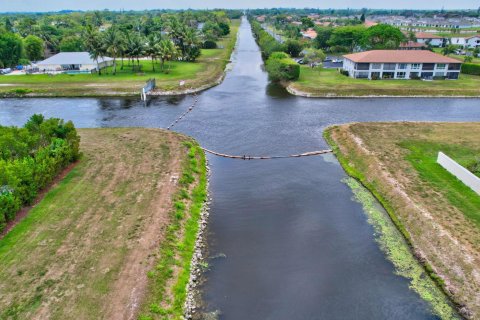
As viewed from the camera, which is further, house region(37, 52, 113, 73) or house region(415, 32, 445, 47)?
house region(415, 32, 445, 47)

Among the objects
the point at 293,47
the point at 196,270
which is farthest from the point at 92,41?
the point at 196,270

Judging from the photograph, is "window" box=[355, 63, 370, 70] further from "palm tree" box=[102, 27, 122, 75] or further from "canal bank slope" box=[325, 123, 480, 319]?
"palm tree" box=[102, 27, 122, 75]

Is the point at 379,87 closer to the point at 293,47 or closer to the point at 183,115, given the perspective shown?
the point at 183,115

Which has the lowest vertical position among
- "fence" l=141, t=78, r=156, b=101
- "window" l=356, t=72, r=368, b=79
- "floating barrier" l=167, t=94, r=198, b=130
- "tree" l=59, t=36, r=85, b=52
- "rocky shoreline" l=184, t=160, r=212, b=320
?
"rocky shoreline" l=184, t=160, r=212, b=320

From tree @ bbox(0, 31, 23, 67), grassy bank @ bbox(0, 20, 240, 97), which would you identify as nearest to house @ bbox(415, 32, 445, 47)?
grassy bank @ bbox(0, 20, 240, 97)

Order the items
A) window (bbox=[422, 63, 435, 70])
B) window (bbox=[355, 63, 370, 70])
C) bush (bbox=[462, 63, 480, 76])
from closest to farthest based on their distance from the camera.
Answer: window (bbox=[355, 63, 370, 70])
window (bbox=[422, 63, 435, 70])
bush (bbox=[462, 63, 480, 76])

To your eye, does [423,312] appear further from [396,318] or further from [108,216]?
[108,216]

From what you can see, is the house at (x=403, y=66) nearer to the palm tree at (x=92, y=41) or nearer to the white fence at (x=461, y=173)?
the white fence at (x=461, y=173)
